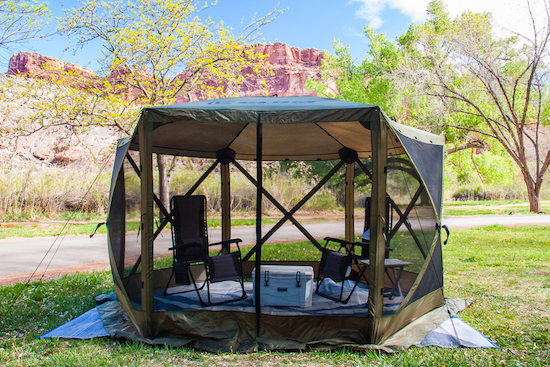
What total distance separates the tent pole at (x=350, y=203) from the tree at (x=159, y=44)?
474 centimetres

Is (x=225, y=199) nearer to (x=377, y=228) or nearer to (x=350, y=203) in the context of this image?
(x=350, y=203)

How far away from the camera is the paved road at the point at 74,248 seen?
508cm

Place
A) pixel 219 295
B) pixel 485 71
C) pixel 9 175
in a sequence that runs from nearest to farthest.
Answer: pixel 219 295 → pixel 9 175 → pixel 485 71

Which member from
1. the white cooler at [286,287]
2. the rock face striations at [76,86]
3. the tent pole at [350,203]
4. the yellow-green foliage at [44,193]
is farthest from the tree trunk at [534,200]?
the yellow-green foliage at [44,193]

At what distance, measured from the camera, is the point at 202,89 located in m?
A: 9.34

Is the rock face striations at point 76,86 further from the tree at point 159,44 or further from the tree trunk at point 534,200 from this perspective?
the tree trunk at point 534,200

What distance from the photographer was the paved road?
16.7ft

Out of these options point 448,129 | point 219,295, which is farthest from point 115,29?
point 448,129

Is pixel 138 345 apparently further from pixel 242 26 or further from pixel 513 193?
pixel 513 193

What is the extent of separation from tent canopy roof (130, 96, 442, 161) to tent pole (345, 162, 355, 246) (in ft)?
0.75

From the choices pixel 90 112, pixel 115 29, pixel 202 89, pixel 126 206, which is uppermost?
pixel 115 29

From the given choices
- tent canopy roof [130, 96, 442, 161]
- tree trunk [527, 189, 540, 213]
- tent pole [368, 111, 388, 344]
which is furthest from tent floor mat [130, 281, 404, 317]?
tree trunk [527, 189, 540, 213]

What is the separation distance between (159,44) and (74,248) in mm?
4466

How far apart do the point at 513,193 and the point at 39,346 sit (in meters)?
26.4
